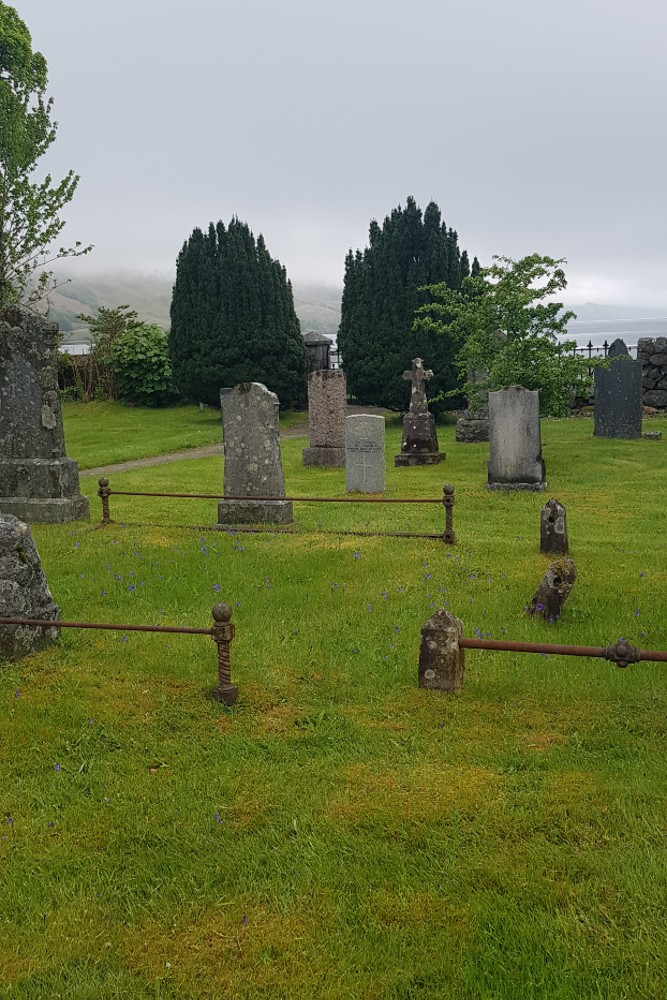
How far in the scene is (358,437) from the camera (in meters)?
14.1

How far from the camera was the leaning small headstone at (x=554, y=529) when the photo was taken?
9.16 meters

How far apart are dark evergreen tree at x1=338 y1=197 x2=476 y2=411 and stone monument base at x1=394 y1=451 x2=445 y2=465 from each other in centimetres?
797

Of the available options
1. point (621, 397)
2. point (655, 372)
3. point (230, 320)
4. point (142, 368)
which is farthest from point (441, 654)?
point (142, 368)

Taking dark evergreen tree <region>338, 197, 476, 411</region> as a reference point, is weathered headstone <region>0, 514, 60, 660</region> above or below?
below

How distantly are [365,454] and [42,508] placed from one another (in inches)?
225

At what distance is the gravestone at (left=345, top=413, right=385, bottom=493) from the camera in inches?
552

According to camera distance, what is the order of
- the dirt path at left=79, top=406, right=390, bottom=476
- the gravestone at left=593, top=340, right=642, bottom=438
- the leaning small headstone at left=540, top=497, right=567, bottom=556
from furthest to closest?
the gravestone at left=593, top=340, right=642, bottom=438 < the dirt path at left=79, top=406, right=390, bottom=476 < the leaning small headstone at left=540, top=497, right=567, bottom=556

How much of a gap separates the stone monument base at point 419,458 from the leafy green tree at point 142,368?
48.8 feet

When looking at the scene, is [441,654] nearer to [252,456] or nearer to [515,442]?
[252,456]

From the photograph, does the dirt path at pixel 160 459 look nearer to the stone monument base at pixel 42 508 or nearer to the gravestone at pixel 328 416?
the gravestone at pixel 328 416

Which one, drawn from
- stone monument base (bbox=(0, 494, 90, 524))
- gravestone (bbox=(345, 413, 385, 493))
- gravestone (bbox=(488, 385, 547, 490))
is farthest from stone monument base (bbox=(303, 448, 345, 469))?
stone monument base (bbox=(0, 494, 90, 524))

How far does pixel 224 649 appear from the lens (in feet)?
17.6

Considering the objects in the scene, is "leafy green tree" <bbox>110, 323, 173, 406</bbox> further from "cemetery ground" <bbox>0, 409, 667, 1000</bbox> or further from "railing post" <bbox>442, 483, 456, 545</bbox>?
"cemetery ground" <bbox>0, 409, 667, 1000</bbox>

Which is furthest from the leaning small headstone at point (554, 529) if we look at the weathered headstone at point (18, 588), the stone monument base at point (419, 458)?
the stone monument base at point (419, 458)
